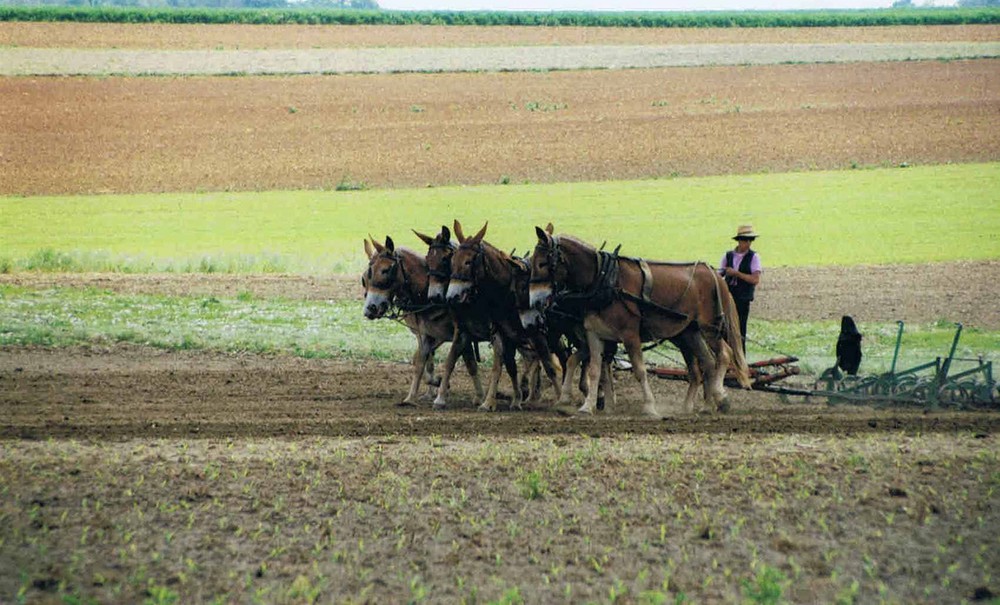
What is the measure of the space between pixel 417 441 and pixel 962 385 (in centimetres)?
592

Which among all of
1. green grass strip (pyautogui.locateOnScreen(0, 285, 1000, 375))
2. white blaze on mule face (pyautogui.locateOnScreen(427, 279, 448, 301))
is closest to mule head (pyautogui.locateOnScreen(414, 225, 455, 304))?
white blaze on mule face (pyautogui.locateOnScreen(427, 279, 448, 301))

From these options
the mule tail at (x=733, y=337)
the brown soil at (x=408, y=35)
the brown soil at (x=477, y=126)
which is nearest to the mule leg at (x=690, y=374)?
the mule tail at (x=733, y=337)

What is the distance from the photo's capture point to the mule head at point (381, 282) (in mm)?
13547

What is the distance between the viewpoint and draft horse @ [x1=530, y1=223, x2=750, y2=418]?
12.7m

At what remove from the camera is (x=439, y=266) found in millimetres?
13383

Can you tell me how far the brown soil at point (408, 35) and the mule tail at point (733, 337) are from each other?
52974mm

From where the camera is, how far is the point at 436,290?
13297 mm

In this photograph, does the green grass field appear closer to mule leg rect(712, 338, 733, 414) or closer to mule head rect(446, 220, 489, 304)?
mule head rect(446, 220, 489, 304)

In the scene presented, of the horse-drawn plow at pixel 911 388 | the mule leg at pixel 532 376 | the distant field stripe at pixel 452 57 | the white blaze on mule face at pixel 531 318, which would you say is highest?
the distant field stripe at pixel 452 57

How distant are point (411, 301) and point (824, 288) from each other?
11777mm

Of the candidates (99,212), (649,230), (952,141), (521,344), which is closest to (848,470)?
(521,344)

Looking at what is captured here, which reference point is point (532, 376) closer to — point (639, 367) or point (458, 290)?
point (639, 367)

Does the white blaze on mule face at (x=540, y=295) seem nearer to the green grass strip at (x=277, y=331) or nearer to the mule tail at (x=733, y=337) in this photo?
the mule tail at (x=733, y=337)

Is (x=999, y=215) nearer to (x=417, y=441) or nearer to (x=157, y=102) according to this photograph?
(x=417, y=441)
